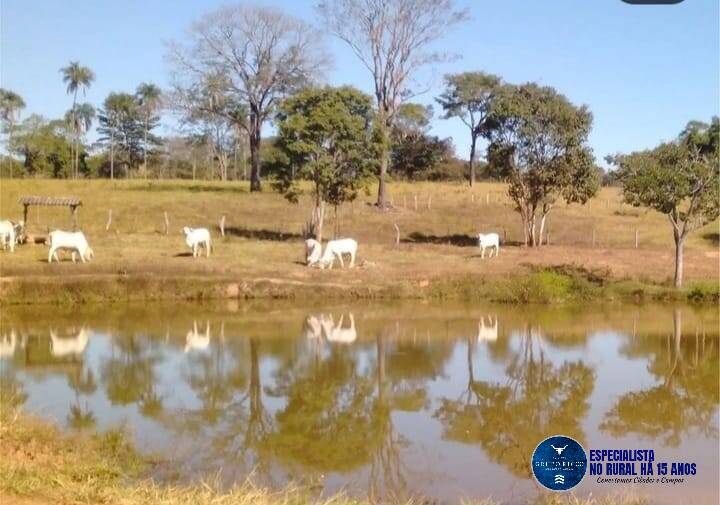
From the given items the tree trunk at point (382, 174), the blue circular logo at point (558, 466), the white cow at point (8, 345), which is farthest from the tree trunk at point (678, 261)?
the white cow at point (8, 345)

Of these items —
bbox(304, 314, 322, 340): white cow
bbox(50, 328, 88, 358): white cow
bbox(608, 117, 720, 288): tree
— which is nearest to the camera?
bbox(50, 328, 88, 358): white cow

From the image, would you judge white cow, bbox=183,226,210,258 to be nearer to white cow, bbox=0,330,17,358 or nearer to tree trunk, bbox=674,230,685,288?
white cow, bbox=0,330,17,358

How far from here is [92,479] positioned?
645 centimetres

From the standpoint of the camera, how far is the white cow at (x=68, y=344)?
45.3 feet

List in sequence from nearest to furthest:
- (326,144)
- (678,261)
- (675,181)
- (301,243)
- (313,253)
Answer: (675,181) → (678,261) → (313,253) → (326,144) → (301,243)

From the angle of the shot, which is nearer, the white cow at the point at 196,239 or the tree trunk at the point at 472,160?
the white cow at the point at 196,239

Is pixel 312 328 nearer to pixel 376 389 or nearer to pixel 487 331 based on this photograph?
pixel 487 331

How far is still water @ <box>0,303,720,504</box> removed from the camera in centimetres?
791

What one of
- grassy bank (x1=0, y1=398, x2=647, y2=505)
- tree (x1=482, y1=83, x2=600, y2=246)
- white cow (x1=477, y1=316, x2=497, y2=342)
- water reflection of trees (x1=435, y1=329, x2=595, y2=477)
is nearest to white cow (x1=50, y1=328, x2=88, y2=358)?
grassy bank (x1=0, y1=398, x2=647, y2=505)

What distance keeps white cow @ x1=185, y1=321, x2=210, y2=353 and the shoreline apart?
438 cm

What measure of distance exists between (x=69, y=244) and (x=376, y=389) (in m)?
13.6

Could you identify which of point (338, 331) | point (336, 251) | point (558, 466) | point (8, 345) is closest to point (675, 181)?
point (336, 251)

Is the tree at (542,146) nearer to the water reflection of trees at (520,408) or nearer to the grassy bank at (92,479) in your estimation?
the water reflection of trees at (520,408)

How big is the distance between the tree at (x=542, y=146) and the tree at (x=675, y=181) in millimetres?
8097
